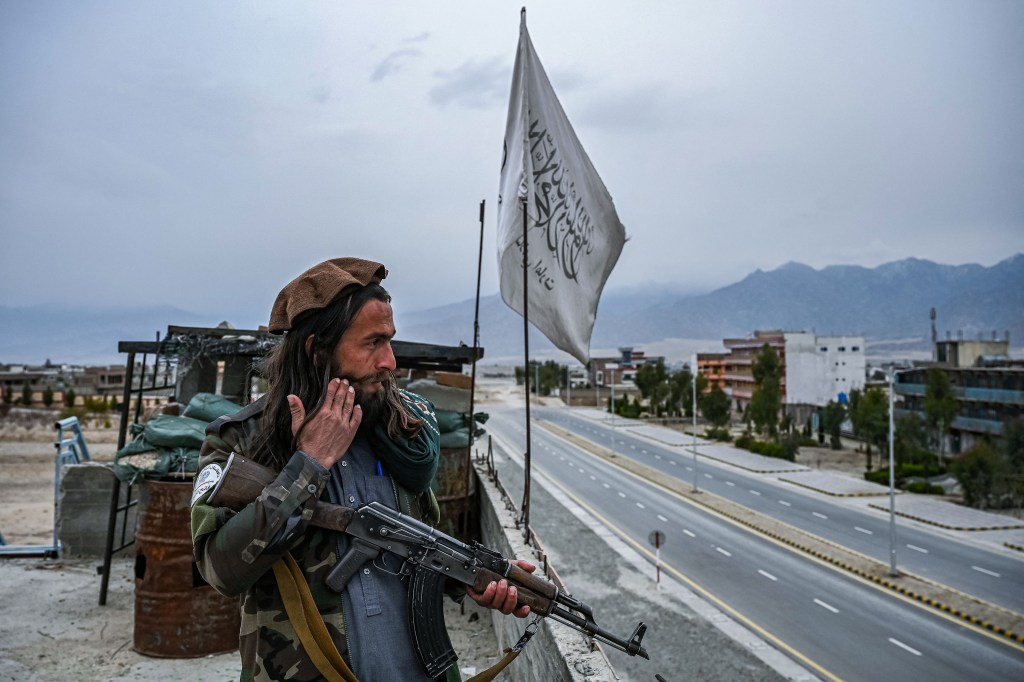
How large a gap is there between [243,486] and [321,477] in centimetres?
23

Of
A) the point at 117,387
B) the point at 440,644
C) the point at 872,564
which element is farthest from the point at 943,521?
the point at 117,387

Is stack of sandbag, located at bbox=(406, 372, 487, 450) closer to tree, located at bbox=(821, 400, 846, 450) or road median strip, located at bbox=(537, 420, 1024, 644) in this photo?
road median strip, located at bbox=(537, 420, 1024, 644)

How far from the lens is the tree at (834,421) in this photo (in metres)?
51.1

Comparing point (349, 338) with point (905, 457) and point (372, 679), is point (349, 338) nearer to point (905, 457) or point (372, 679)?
point (372, 679)

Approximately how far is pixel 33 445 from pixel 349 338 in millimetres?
46212

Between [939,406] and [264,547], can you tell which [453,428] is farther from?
[939,406]

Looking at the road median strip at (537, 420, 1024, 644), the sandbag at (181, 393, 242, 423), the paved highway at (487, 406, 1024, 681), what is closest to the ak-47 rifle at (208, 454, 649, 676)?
the sandbag at (181, 393, 242, 423)

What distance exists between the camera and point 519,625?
5.25 meters

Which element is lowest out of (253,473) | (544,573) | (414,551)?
(544,573)

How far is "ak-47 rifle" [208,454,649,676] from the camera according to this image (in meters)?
2.05

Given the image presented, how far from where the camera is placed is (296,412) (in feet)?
6.86

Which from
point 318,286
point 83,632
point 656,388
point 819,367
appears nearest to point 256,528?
point 318,286

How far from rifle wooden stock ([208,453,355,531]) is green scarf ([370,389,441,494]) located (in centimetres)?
26

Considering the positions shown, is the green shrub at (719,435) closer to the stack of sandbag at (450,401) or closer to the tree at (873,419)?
the tree at (873,419)
